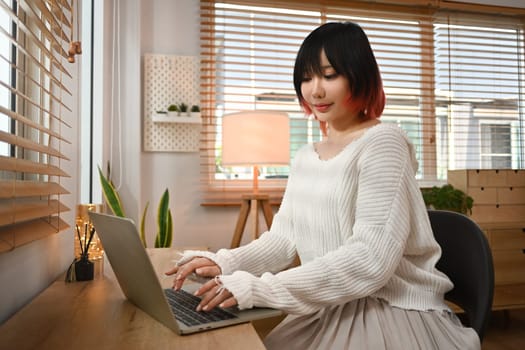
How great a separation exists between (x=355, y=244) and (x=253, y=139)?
177cm

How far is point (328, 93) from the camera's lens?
108 cm

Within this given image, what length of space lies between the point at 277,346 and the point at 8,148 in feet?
2.54

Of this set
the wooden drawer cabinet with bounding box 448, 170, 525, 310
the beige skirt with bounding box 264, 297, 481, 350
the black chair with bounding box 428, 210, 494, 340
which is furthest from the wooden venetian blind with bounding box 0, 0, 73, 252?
the wooden drawer cabinet with bounding box 448, 170, 525, 310

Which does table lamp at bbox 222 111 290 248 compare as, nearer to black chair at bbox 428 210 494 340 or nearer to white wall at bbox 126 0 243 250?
white wall at bbox 126 0 243 250

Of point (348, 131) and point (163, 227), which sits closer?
point (348, 131)

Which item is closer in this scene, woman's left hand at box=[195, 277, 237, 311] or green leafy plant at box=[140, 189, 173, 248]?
woman's left hand at box=[195, 277, 237, 311]

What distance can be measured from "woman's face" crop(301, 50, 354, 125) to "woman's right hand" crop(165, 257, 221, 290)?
1.47ft

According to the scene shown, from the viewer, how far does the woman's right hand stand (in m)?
0.94

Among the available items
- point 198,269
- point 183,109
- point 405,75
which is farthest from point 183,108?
point 198,269

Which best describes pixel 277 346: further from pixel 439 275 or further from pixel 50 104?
pixel 50 104

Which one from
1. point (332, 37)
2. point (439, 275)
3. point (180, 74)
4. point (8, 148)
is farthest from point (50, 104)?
point (180, 74)

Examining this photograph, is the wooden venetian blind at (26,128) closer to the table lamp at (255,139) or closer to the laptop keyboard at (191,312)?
the laptop keyboard at (191,312)

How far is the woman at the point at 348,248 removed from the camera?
88 cm

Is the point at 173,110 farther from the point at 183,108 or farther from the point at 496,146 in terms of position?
the point at 496,146
